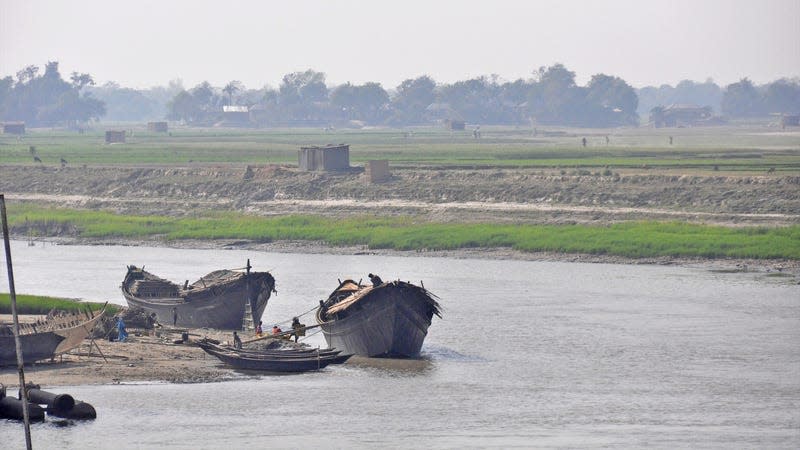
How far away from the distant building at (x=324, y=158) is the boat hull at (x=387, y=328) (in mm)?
46806

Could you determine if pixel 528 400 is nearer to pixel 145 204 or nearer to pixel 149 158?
pixel 145 204

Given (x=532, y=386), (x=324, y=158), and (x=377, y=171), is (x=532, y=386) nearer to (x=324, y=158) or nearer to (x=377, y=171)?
(x=377, y=171)

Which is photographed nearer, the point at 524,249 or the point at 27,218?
the point at 524,249

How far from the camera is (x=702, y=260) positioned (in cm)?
5753

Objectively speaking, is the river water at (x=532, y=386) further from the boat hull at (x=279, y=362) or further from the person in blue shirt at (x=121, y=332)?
the person in blue shirt at (x=121, y=332)

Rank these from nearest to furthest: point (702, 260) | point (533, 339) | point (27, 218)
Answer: point (533, 339) → point (702, 260) → point (27, 218)

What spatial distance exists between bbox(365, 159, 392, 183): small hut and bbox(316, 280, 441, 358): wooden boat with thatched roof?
40.6 metres

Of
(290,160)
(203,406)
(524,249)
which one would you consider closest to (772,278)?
(524,249)

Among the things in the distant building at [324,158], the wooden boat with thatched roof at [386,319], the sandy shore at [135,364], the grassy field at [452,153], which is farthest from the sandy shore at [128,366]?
the distant building at [324,158]

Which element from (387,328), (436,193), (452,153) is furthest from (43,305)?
(452,153)

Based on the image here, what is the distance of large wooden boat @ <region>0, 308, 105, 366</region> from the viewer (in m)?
36.4

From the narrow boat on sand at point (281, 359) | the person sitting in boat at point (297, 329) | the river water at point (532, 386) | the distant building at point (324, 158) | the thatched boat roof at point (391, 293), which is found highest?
the distant building at point (324, 158)

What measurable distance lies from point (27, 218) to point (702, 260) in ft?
127

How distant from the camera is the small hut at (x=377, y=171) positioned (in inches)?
3145
